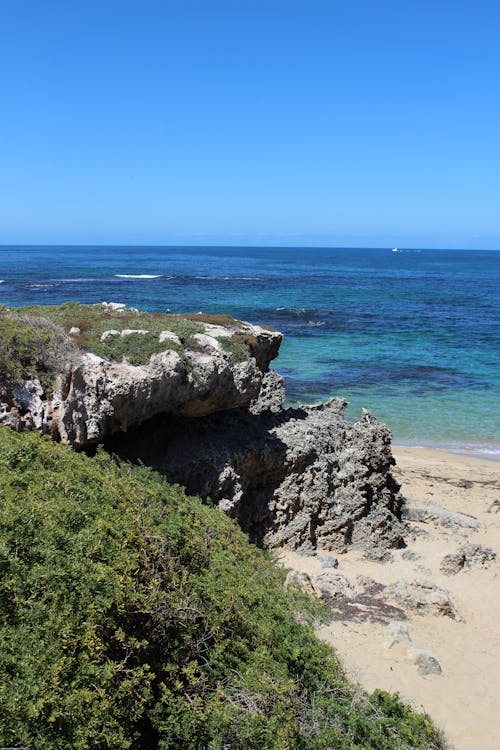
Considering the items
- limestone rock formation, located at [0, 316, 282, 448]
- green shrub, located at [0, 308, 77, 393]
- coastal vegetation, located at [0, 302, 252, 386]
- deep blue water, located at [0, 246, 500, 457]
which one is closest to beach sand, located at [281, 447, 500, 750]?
limestone rock formation, located at [0, 316, 282, 448]

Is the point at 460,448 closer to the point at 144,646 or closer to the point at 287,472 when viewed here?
the point at 287,472

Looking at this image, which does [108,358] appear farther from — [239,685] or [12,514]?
[239,685]

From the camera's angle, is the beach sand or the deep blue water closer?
the beach sand

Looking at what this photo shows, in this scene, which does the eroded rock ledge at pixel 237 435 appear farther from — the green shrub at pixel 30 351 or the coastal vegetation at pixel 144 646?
the coastal vegetation at pixel 144 646

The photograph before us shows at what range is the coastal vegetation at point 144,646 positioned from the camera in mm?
5098

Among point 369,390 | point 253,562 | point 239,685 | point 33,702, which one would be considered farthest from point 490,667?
point 369,390

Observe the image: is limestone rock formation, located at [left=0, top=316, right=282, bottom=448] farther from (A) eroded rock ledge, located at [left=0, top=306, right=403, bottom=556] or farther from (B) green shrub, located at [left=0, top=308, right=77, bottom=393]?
(B) green shrub, located at [left=0, top=308, right=77, bottom=393]

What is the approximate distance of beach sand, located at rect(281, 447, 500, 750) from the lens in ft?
26.8

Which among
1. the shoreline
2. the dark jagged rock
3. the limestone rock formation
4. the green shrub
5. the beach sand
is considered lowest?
the beach sand

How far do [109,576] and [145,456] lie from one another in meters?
5.50

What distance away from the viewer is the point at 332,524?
43.5 ft

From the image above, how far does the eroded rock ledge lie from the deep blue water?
8.35 m

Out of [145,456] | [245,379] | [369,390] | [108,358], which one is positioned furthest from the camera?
[369,390]

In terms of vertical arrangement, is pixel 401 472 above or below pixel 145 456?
below
